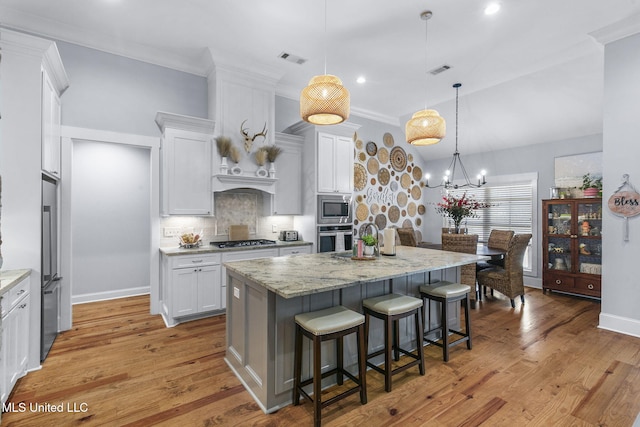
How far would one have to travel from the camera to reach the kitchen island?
215 centimetres

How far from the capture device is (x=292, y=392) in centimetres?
225

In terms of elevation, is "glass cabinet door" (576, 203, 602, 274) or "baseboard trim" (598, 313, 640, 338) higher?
"glass cabinet door" (576, 203, 602, 274)

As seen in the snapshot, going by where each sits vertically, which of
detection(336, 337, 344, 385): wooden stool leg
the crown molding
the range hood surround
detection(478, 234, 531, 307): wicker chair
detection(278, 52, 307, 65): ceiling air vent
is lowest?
detection(336, 337, 344, 385): wooden stool leg

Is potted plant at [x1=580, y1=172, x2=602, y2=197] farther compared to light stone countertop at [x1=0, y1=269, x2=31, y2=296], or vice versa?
potted plant at [x1=580, y1=172, x2=602, y2=197]

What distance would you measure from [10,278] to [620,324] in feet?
18.7

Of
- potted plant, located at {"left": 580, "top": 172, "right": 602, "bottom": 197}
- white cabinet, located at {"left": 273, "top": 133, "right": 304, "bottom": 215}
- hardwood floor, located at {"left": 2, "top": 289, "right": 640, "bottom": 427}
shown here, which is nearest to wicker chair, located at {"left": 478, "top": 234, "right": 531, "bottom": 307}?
hardwood floor, located at {"left": 2, "top": 289, "right": 640, "bottom": 427}

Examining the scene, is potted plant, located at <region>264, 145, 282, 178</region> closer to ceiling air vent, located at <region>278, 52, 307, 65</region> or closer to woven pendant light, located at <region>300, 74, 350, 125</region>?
ceiling air vent, located at <region>278, 52, 307, 65</region>

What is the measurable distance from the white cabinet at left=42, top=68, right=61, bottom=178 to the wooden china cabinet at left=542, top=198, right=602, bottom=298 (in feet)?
21.2

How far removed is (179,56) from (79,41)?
104 centimetres

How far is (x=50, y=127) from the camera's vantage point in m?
3.02

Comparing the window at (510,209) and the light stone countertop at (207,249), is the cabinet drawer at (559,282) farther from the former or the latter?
the light stone countertop at (207,249)

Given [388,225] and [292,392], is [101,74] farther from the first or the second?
[388,225]

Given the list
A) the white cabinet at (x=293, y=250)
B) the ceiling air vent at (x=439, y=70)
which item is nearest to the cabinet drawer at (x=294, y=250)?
the white cabinet at (x=293, y=250)

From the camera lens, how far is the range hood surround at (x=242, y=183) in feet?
13.7
